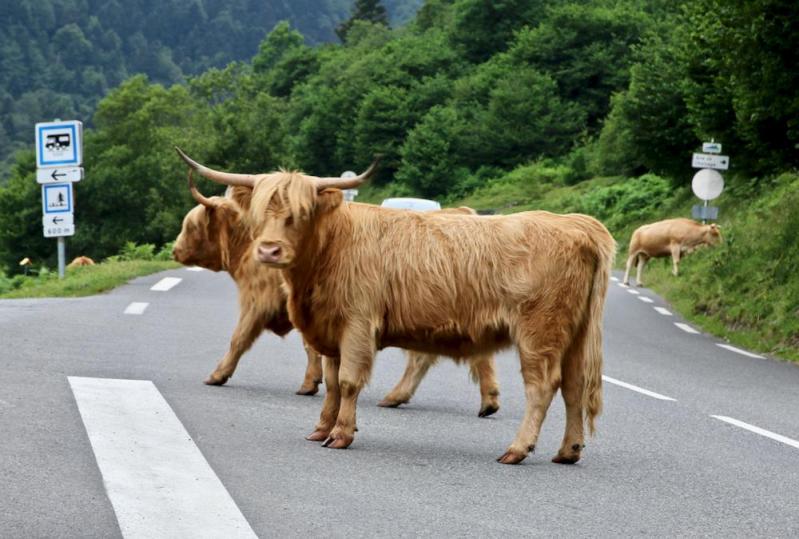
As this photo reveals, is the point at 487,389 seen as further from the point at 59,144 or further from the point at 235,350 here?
the point at 59,144

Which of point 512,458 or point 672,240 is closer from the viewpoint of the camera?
point 512,458

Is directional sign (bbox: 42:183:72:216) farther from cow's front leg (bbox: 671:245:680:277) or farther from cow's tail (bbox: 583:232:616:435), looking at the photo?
cow's tail (bbox: 583:232:616:435)

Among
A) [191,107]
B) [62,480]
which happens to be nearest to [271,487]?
[62,480]

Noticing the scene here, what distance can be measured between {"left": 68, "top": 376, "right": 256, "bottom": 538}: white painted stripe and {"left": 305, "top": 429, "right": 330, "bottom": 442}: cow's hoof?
2.14 feet

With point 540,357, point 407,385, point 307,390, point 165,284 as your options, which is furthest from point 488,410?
point 165,284

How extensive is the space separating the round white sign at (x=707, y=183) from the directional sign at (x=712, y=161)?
1740mm

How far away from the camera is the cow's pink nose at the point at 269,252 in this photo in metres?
6.98

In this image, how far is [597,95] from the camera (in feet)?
298

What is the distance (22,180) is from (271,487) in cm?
8120

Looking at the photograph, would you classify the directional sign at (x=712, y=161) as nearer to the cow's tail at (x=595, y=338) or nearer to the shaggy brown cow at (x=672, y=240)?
the shaggy brown cow at (x=672, y=240)

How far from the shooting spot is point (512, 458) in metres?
6.93

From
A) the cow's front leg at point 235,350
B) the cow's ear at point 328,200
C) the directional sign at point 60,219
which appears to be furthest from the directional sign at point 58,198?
the cow's ear at point 328,200

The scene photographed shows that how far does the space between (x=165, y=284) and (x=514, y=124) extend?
217 ft

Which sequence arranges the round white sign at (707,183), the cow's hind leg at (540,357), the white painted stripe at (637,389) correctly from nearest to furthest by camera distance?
the cow's hind leg at (540,357) < the white painted stripe at (637,389) < the round white sign at (707,183)
